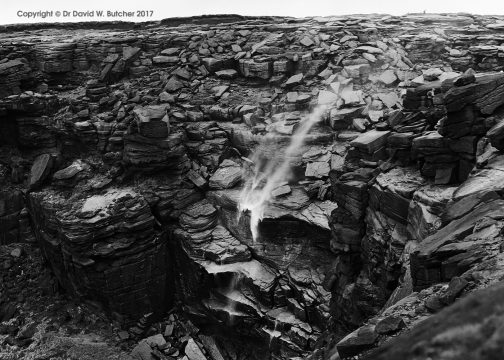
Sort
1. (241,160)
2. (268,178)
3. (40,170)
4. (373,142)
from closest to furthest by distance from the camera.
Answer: (373,142) < (268,178) < (241,160) < (40,170)

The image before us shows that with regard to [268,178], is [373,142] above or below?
above

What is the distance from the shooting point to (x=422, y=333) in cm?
689

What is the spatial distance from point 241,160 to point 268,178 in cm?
277

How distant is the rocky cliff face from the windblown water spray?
147 millimetres

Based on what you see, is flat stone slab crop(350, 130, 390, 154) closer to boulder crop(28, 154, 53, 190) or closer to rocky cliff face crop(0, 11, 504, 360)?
rocky cliff face crop(0, 11, 504, 360)

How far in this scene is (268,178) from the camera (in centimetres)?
2897

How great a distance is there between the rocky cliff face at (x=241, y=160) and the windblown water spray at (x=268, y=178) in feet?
0.48

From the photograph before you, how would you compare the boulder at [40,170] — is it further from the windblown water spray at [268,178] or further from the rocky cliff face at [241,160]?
the windblown water spray at [268,178]

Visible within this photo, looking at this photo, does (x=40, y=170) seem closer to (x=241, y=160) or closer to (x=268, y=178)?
(x=241, y=160)

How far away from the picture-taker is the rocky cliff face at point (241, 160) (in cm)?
1934

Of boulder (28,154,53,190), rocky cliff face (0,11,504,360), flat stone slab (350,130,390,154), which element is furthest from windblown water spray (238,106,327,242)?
boulder (28,154,53,190)

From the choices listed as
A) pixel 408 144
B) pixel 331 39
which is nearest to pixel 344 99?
pixel 331 39

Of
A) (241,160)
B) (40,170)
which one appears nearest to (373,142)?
(241,160)

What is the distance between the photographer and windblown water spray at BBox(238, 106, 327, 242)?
92.1 feet
